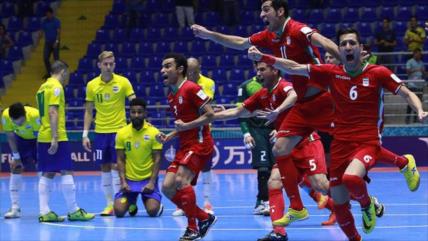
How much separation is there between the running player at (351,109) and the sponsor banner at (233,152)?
11941 millimetres

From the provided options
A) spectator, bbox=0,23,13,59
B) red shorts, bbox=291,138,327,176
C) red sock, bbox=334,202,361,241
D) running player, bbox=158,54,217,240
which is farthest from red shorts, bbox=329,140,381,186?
spectator, bbox=0,23,13,59

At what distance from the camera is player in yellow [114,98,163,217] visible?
12.9 meters

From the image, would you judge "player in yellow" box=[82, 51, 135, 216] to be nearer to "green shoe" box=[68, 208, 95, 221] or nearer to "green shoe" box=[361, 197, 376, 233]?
"green shoe" box=[68, 208, 95, 221]

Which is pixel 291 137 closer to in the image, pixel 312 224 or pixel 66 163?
pixel 312 224

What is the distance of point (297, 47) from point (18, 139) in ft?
18.6

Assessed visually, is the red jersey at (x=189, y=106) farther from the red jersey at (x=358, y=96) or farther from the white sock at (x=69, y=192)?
the white sock at (x=69, y=192)

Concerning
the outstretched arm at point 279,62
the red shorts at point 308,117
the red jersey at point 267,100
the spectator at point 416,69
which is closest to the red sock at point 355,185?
the outstretched arm at point 279,62

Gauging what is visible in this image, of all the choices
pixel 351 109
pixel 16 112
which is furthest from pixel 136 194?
pixel 351 109

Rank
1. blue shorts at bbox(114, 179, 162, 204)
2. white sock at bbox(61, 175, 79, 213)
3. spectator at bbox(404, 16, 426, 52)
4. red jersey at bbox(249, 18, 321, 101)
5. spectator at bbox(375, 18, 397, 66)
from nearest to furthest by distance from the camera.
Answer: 1. red jersey at bbox(249, 18, 321, 101)
2. white sock at bbox(61, 175, 79, 213)
3. blue shorts at bbox(114, 179, 162, 204)
4. spectator at bbox(404, 16, 426, 52)
5. spectator at bbox(375, 18, 397, 66)

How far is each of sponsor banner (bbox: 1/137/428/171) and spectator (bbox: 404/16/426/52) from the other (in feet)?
8.98

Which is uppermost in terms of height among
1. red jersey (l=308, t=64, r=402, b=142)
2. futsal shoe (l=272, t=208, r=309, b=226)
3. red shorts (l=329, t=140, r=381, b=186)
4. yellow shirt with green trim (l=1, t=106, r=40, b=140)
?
red jersey (l=308, t=64, r=402, b=142)

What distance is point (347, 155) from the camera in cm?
896

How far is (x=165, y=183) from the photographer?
1016 cm

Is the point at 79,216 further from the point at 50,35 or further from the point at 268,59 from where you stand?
the point at 50,35
